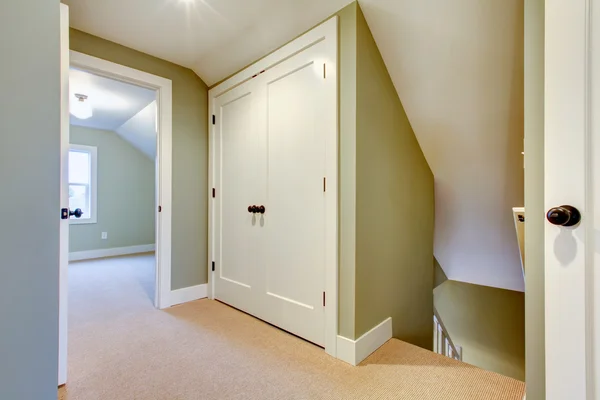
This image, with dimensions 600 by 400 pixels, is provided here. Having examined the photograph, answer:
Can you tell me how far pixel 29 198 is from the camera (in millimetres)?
686

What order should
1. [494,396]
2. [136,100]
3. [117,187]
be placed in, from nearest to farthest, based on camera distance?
[494,396], [136,100], [117,187]

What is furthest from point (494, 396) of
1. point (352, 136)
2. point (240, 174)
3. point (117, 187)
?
point (117, 187)

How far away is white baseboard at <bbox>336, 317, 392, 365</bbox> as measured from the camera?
1.59 meters

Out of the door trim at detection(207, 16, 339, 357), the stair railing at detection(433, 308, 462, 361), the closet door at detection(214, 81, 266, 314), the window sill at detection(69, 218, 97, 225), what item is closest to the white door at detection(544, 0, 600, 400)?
the door trim at detection(207, 16, 339, 357)

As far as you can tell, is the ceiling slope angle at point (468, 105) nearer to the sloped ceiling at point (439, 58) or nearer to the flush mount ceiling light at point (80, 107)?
the sloped ceiling at point (439, 58)

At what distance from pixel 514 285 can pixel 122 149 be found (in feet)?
19.6

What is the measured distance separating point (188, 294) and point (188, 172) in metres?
1.11

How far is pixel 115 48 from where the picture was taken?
222 cm

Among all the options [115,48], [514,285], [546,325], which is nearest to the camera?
[546,325]

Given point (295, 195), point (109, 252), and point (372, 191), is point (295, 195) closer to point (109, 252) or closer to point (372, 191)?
point (372, 191)

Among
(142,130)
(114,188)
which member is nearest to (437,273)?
(142,130)

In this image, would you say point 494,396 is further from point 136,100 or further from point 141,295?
point 136,100

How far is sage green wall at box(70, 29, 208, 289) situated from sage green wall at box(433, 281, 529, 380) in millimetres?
3019

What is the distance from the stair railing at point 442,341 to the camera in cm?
340
